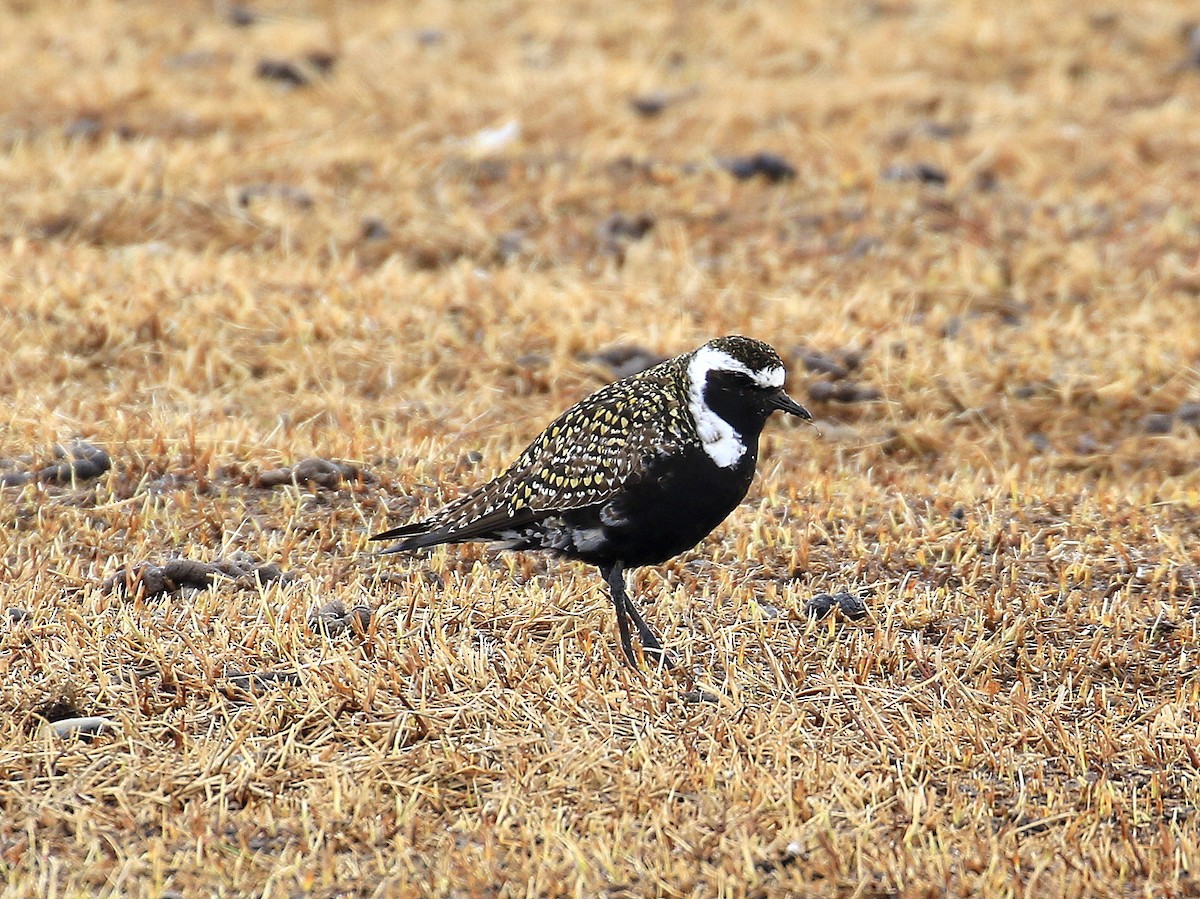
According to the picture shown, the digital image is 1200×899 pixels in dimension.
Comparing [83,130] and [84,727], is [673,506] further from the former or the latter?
[83,130]

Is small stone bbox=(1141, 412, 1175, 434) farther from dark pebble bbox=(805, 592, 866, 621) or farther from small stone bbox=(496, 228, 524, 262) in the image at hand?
small stone bbox=(496, 228, 524, 262)

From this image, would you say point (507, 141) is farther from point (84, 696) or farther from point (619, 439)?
point (84, 696)

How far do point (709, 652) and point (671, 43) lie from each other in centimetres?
890

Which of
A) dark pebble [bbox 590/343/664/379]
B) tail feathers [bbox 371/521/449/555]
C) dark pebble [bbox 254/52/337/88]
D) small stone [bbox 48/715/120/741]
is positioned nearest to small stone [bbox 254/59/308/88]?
dark pebble [bbox 254/52/337/88]

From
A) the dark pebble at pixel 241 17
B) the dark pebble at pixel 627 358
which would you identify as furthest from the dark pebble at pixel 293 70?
the dark pebble at pixel 627 358

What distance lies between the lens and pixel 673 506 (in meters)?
5.25

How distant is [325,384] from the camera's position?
8133 mm

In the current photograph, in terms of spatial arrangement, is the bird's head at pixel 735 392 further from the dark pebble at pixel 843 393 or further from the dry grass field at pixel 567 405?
the dark pebble at pixel 843 393

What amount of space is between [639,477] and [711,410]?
0.34 meters

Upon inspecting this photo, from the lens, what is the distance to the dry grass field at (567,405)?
4.58 m

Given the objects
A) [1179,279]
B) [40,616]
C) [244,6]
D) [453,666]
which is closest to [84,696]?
[40,616]

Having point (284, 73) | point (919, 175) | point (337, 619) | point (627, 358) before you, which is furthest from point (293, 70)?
point (337, 619)

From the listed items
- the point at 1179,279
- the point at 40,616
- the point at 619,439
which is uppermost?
the point at 619,439

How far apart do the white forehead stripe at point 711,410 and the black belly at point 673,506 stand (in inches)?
1.5
